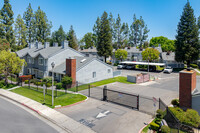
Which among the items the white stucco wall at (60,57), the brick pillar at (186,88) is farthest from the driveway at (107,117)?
the white stucco wall at (60,57)

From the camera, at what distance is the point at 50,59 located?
99.8 feet

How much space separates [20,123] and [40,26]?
6380 centimetres

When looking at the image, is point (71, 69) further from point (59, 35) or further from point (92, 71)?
point (59, 35)

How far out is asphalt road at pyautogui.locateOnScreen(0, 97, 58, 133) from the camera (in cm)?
1108

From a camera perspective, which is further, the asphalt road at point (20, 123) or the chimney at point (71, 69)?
the chimney at point (71, 69)

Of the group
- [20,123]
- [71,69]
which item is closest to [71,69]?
[71,69]

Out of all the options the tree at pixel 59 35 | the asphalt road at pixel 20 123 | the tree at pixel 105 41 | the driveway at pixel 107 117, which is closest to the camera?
the asphalt road at pixel 20 123

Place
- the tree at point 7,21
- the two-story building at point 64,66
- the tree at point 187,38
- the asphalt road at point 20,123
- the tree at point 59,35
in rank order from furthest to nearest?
the tree at point 59,35 < the tree at point 7,21 < the tree at point 187,38 < the two-story building at point 64,66 < the asphalt road at point 20,123

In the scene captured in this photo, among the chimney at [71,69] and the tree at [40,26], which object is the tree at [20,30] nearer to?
the tree at [40,26]

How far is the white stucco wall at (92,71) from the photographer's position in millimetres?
27038

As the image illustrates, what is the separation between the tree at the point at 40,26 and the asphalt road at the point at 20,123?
2295 inches

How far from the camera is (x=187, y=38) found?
45031 millimetres

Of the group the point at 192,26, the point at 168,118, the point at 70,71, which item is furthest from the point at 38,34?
the point at 168,118

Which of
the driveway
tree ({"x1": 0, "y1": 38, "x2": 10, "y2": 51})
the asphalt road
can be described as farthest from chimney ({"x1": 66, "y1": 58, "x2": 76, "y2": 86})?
tree ({"x1": 0, "y1": 38, "x2": 10, "y2": 51})
